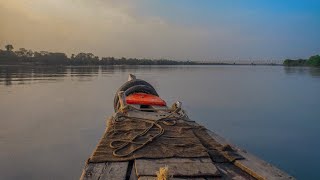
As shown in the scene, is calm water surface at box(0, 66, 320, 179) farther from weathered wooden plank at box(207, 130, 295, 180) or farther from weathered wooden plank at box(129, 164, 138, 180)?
weathered wooden plank at box(207, 130, 295, 180)

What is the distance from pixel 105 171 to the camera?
13.2ft

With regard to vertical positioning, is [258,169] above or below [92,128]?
above

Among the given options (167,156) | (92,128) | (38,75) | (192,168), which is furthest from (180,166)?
(38,75)

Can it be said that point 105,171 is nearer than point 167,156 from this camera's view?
Yes

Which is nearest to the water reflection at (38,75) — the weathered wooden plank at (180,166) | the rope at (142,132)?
the rope at (142,132)

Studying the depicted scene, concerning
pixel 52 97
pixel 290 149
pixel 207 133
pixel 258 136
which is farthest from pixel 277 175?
pixel 52 97

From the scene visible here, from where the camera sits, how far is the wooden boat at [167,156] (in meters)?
3.97

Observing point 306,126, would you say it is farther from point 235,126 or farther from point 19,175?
point 19,175

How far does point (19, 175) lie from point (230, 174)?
582cm

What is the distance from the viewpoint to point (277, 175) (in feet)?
13.2

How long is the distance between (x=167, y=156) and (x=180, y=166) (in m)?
0.41

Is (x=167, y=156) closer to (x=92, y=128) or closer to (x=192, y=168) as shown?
(x=192, y=168)

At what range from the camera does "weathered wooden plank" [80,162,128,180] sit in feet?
12.6

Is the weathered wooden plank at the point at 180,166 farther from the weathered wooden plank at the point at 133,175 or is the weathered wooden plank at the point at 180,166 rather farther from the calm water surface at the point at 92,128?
the calm water surface at the point at 92,128
